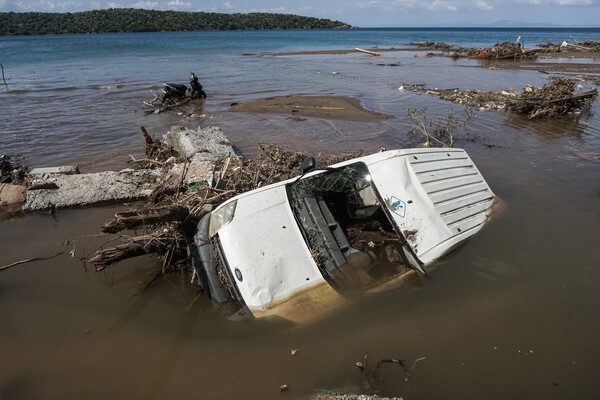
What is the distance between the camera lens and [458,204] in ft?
13.6

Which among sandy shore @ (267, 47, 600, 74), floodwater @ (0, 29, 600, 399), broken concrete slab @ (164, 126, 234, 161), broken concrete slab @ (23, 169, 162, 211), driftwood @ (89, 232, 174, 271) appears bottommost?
floodwater @ (0, 29, 600, 399)

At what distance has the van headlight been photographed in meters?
3.55

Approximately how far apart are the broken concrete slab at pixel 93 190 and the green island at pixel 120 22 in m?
86.5

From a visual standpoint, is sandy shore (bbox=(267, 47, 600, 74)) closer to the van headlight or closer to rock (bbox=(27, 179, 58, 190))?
the van headlight

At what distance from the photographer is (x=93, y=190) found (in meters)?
5.77

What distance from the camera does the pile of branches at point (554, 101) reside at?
987cm

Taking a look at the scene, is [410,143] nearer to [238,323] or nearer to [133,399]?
[238,323]

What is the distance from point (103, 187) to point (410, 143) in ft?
22.2

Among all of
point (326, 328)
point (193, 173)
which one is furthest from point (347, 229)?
point (193, 173)

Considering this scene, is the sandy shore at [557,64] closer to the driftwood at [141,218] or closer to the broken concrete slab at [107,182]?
the broken concrete slab at [107,182]

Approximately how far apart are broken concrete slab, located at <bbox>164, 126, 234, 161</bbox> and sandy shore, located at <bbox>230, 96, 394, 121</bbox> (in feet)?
13.3

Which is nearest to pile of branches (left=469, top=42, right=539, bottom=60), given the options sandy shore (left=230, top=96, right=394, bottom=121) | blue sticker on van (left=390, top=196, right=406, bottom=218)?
sandy shore (left=230, top=96, right=394, bottom=121)

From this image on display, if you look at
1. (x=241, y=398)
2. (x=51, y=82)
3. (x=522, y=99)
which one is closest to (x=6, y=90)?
(x=51, y=82)

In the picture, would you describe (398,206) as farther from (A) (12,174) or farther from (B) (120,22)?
(B) (120,22)
